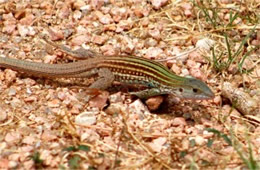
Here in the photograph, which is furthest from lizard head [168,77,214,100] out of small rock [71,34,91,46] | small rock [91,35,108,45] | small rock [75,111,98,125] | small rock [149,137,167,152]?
small rock [71,34,91,46]

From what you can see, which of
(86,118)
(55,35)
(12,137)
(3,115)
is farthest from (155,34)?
(12,137)

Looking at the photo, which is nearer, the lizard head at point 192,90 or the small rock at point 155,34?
the lizard head at point 192,90

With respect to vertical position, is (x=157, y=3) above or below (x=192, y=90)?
above

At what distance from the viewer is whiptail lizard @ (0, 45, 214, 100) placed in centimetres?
491

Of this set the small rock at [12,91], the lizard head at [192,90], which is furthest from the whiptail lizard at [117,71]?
the small rock at [12,91]

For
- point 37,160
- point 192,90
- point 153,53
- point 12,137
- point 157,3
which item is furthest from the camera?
point 157,3

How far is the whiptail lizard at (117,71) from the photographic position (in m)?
4.91

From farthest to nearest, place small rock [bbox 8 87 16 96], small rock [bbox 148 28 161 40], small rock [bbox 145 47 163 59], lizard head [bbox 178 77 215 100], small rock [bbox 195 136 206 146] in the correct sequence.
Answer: small rock [bbox 148 28 161 40] < small rock [bbox 145 47 163 59] < small rock [bbox 8 87 16 96] < lizard head [bbox 178 77 215 100] < small rock [bbox 195 136 206 146]

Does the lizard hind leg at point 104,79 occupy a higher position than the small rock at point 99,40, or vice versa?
the small rock at point 99,40

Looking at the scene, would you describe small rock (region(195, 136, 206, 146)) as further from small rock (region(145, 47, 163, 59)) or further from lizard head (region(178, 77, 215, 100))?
small rock (region(145, 47, 163, 59))

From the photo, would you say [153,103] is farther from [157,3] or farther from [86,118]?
[157,3]

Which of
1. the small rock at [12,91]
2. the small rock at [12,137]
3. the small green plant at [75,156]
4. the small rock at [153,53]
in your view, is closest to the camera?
the small green plant at [75,156]

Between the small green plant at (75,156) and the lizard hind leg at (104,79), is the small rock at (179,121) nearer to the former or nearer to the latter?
the lizard hind leg at (104,79)

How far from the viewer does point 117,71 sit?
500 centimetres
